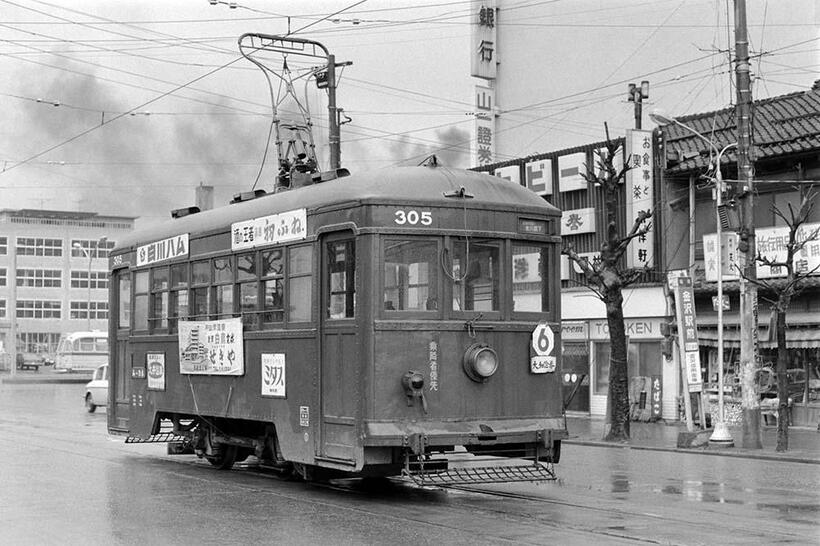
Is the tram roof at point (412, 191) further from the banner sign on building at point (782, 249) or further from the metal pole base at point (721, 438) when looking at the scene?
the banner sign on building at point (782, 249)

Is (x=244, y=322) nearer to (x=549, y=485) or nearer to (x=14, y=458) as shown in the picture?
(x=549, y=485)

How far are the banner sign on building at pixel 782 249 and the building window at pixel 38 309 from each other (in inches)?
3002

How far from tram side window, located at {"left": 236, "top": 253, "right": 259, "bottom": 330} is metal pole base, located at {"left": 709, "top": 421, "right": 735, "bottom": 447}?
11.3 m

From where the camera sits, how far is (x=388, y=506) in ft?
40.4

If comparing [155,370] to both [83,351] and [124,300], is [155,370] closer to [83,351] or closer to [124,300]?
[124,300]

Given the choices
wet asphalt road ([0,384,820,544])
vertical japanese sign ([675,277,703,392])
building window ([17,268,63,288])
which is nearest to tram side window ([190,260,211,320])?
wet asphalt road ([0,384,820,544])

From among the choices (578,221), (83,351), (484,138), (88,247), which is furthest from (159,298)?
(88,247)

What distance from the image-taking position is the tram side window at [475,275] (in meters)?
12.8

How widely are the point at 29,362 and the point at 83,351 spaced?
21846mm

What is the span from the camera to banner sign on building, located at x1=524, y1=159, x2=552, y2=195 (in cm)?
3272

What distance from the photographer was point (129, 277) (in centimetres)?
1875

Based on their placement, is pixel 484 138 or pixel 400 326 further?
pixel 484 138

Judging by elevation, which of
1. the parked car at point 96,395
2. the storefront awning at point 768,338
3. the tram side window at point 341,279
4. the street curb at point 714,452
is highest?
the tram side window at point 341,279

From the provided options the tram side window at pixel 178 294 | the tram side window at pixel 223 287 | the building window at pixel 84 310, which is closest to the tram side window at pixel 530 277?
the tram side window at pixel 223 287
